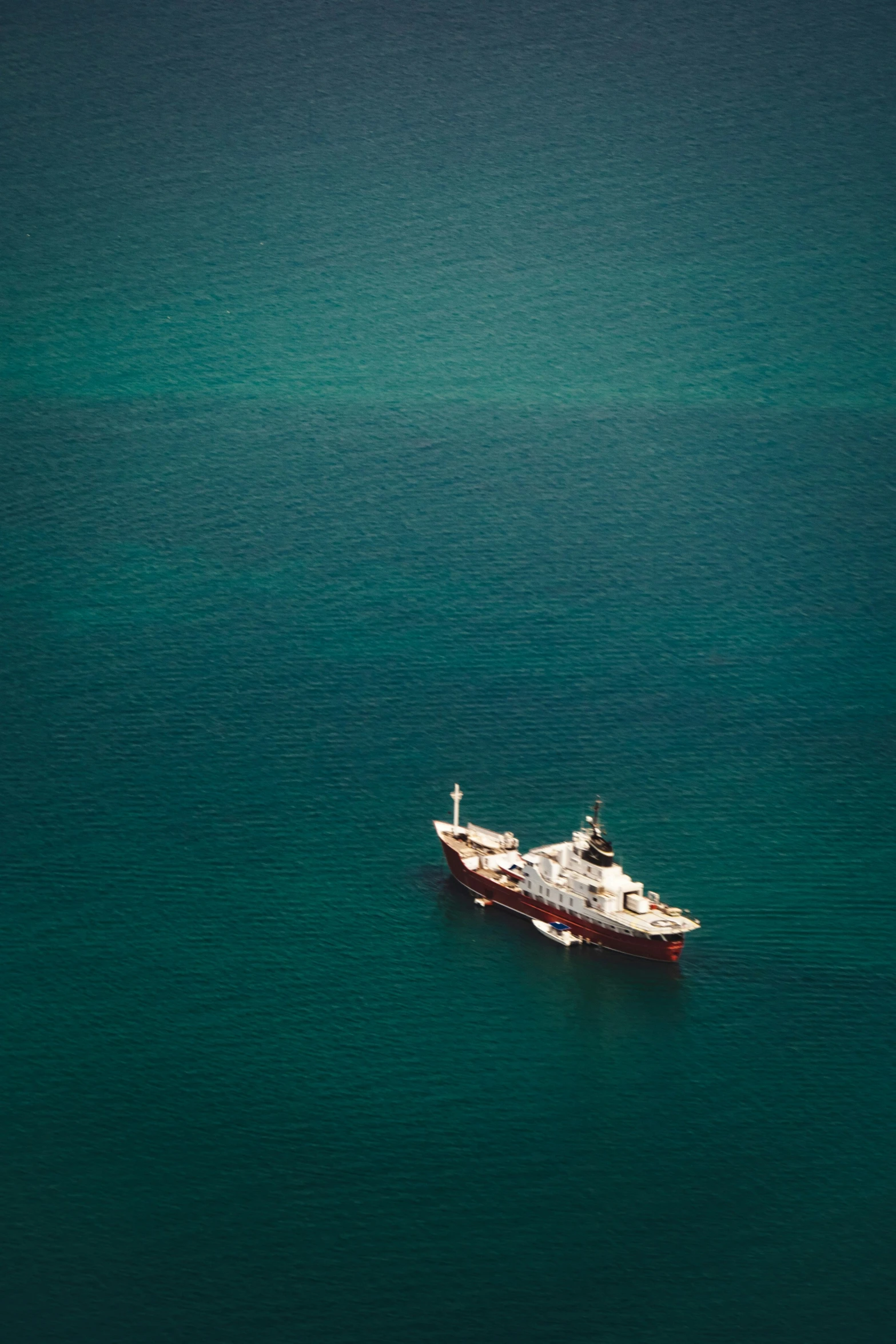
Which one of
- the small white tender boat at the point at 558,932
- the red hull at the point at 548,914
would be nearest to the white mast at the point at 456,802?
the red hull at the point at 548,914

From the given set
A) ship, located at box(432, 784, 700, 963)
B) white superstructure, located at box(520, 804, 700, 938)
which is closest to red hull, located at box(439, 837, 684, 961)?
ship, located at box(432, 784, 700, 963)

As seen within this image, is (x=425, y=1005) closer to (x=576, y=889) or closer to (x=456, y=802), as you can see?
(x=576, y=889)

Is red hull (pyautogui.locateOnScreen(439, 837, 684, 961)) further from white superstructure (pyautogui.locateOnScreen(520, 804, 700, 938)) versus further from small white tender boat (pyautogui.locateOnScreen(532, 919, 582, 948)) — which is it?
white superstructure (pyautogui.locateOnScreen(520, 804, 700, 938))

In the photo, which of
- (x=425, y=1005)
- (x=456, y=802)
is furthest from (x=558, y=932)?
(x=456, y=802)

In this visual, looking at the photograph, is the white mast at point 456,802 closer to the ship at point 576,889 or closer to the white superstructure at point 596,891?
the ship at point 576,889

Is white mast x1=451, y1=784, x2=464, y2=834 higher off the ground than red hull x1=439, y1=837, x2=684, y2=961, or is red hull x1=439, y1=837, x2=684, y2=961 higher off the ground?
white mast x1=451, y1=784, x2=464, y2=834
